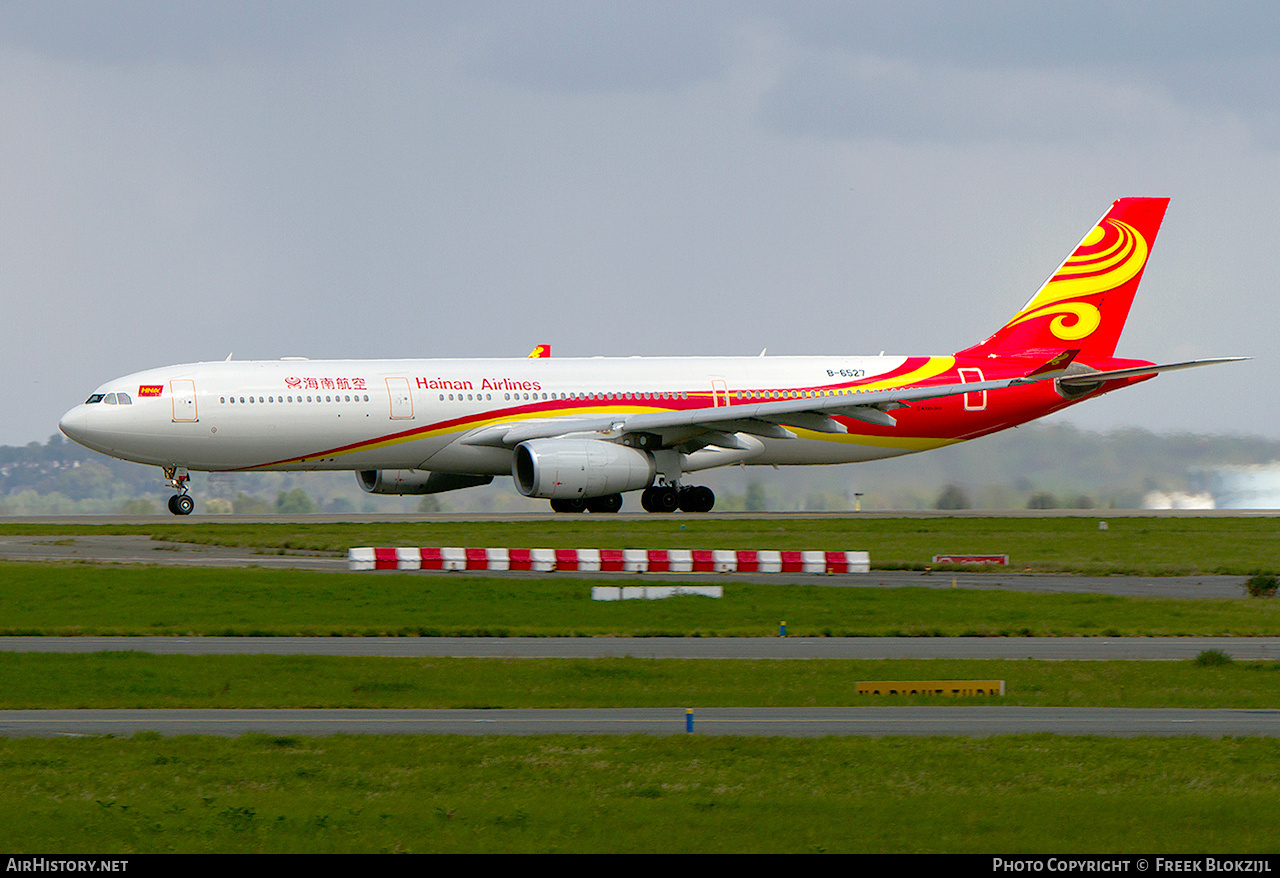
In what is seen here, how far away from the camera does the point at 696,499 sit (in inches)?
1907

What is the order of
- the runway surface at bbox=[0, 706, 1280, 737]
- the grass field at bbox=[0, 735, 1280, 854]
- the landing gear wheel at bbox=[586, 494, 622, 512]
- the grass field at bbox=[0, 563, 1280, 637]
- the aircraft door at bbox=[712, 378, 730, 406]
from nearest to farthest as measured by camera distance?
the grass field at bbox=[0, 735, 1280, 854], the runway surface at bbox=[0, 706, 1280, 737], the grass field at bbox=[0, 563, 1280, 637], the aircraft door at bbox=[712, 378, 730, 406], the landing gear wheel at bbox=[586, 494, 622, 512]

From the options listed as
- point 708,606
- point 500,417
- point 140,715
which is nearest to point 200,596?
point 708,606

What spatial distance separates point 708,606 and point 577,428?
21.0 m

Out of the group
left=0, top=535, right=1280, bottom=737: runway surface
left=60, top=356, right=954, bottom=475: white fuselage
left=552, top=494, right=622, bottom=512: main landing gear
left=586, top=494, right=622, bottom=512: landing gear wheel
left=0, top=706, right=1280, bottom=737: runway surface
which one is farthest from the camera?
left=586, top=494, right=622, bottom=512: landing gear wheel

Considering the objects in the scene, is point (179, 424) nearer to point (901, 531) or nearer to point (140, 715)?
point (901, 531)

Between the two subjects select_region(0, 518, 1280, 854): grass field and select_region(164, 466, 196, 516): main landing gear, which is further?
select_region(164, 466, 196, 516): main landing gear

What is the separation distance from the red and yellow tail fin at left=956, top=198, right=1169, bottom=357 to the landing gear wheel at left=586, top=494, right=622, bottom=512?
1295 cm

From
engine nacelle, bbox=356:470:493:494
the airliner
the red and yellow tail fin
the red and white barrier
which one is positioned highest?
the red and yellow tail fin

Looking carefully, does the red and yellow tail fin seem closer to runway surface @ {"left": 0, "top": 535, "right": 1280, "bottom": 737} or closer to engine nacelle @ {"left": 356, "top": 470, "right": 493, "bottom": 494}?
engine nacelle @ {"left": 356, "top": 470, "right": 493, "bottom": 494}

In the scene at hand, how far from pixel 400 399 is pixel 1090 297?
23.8 meters

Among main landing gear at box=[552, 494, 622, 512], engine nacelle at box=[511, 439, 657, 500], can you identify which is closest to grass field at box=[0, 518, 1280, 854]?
engine nacelle at box=[511, 439, 657, 500]

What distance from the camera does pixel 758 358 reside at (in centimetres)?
4938

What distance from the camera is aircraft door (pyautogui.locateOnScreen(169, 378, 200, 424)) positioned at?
141 feet

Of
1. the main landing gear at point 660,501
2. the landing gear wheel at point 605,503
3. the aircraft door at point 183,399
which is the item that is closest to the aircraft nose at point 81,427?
the aircraft door at point 183,399
